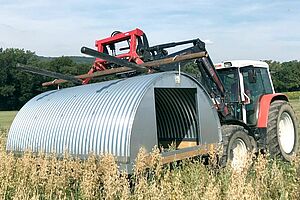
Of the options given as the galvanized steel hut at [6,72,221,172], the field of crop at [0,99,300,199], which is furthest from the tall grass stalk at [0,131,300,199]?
the galvanized steel hut at [6,72,221,172]

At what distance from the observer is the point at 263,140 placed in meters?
9.56

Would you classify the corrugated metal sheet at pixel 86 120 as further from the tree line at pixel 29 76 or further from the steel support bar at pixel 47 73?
the tree line at pixel 29 76

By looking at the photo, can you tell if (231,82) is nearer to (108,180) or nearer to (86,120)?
(86,120)

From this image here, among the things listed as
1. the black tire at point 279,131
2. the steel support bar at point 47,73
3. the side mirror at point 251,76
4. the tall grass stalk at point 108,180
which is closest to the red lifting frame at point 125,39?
the steel support bar at point 47,73

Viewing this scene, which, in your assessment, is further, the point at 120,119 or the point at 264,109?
the point at 264,109

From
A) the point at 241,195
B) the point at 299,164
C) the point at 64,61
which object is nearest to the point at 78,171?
the point at 241,195

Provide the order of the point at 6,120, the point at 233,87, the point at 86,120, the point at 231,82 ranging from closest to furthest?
the point at 86,120 → the point at 233,87 → the point at 231,82 → the point at 6,120

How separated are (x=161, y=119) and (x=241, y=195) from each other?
572cm

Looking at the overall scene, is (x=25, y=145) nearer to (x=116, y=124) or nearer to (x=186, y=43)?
(x=116, y=124)

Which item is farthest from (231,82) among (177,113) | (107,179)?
(107,179)

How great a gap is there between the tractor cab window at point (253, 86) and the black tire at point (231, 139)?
3.55ft

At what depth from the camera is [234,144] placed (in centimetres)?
848

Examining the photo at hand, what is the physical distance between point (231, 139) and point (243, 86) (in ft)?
6.34

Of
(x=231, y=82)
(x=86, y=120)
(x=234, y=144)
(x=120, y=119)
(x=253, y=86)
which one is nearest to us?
(x=120, y=119)
